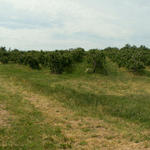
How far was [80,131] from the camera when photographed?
10852 millimetres

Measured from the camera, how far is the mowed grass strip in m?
8.45

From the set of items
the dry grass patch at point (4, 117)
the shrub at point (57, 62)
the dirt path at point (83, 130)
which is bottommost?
the dirt path at point (83, 130)

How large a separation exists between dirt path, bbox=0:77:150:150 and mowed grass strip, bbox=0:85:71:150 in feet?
1.93

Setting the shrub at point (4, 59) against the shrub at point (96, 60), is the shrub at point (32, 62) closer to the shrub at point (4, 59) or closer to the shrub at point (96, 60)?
the shrub at point (4, 59)

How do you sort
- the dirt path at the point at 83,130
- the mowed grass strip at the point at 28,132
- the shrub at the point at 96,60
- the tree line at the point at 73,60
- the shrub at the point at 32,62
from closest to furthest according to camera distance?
1. the mowed grass strip at the point at 28,132
2. the dirt path at the point at 83,130
3. the tree line at the point at 73,60
4. the shrub at the point at 96,60
5. the shrub at the point at 32,62

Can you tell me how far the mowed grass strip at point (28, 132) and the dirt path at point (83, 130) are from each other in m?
0.59

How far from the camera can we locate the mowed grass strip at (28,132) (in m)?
8.45

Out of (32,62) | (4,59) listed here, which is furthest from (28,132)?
(4,59)

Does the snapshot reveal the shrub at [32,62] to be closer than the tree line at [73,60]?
No

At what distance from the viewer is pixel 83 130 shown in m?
11.1

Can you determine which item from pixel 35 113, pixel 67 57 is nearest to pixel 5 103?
pixel 35 113

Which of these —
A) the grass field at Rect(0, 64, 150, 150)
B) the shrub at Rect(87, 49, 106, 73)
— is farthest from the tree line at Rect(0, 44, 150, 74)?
the grass field at Rect(0, 64, 150, 150)

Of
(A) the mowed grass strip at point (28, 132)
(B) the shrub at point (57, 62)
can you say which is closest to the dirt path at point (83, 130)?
(A) the mowed grass strip at point (28, 132)

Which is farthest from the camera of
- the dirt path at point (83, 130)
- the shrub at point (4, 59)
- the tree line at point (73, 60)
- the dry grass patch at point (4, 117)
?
the shrub at point (4, 59)
